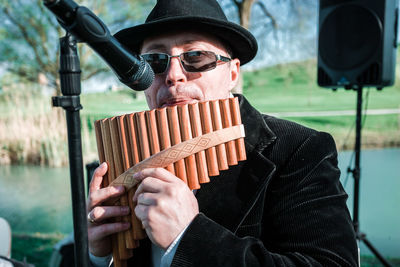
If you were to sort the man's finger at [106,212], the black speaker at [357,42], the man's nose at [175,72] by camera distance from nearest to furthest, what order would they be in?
the man's finger at [106,212]
the man's nose at [175,72]
the black speaker at [357,42]

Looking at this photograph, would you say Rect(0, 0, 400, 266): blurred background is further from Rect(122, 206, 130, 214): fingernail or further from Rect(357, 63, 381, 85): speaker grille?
Rect(122, 206, 130, 214): fingernail

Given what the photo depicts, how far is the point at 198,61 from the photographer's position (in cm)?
153

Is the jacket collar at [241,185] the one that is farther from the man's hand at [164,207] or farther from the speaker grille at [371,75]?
the speaker grille at [371,75]

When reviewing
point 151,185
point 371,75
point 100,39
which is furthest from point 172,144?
point 371,75

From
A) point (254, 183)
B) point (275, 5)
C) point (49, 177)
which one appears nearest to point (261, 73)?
point (275, 5)

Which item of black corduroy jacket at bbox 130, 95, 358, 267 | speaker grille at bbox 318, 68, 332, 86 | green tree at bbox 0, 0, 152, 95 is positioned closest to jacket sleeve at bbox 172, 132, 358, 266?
black corduroy jacket at bbox 130, 95, 358, 267

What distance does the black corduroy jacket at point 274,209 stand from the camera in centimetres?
108

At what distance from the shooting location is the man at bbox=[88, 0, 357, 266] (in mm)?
1081

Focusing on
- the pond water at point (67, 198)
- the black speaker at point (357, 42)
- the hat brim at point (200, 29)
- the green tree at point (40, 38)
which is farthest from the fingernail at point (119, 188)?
the green tree at point (40, 38)

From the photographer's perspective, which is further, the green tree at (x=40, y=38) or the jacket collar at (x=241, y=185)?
the green tree at (x=40, y=38)

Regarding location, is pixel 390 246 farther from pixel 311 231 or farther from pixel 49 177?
pixel 49 177

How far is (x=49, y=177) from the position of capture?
561 centimetres

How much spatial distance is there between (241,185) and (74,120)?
837 millimetres

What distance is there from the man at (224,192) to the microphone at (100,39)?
0.40 m
